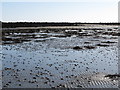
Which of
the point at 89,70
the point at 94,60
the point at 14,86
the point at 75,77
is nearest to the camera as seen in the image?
the point at 14,86

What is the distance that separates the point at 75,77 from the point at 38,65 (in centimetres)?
473

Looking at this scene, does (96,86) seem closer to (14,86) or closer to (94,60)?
(14,86)

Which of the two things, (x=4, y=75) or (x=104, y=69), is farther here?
(x=104, y=69)

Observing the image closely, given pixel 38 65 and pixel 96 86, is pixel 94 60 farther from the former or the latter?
pixel 96 86

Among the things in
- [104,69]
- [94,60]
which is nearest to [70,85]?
[104,69]

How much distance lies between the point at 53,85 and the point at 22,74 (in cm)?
347

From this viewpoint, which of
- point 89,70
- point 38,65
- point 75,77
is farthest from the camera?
point 38,65

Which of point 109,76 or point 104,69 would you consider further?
point 104,69

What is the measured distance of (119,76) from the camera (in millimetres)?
14312

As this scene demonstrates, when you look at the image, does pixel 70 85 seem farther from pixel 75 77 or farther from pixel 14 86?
pixel 14 86

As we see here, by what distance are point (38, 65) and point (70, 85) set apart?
6.24m

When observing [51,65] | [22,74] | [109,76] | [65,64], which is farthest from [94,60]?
[22,74]

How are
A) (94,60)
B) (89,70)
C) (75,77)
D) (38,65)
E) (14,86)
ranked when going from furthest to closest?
1. (94,60)
2. (38,65)
3. (89,70)
4. (75,77)
5. (14,86)

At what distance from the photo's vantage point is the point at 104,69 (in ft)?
54.5
